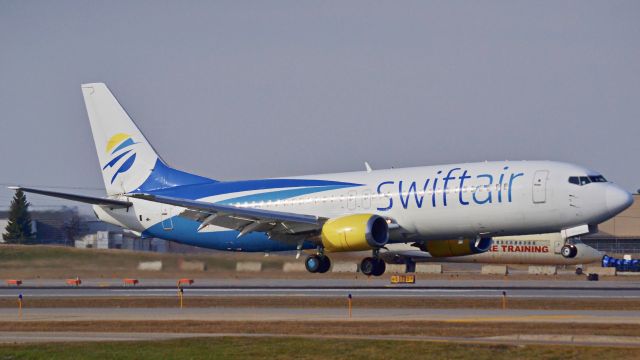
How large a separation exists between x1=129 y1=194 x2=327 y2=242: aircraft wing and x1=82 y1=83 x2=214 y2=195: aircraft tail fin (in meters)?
6.11

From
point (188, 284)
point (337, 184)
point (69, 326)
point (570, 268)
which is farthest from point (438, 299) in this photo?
point (570, 268)

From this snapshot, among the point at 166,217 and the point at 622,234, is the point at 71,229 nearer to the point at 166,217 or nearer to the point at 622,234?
the point at 166,217

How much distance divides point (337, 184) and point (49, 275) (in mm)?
26167

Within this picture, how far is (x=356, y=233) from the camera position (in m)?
57.5

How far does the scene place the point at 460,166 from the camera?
57688 millimetres

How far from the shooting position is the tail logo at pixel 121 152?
69.0 m

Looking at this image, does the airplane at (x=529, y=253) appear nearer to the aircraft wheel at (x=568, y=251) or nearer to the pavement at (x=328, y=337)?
the aircraft wheel at (x=568, y=251)

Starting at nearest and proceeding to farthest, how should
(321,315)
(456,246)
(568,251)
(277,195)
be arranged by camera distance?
(321,315) < (568,251) < (456,246) < (277,195)

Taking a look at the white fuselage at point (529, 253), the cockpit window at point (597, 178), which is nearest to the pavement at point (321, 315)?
the cockpit window at point (597, 178)

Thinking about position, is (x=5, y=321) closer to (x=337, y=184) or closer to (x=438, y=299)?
(x=438, y=299)

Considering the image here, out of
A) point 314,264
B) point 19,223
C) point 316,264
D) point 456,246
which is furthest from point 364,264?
point 19,223

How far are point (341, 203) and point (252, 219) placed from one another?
16.1 feet

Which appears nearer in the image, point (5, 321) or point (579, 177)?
point (5, 321)

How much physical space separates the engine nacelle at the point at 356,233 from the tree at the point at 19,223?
5466 centimetres
